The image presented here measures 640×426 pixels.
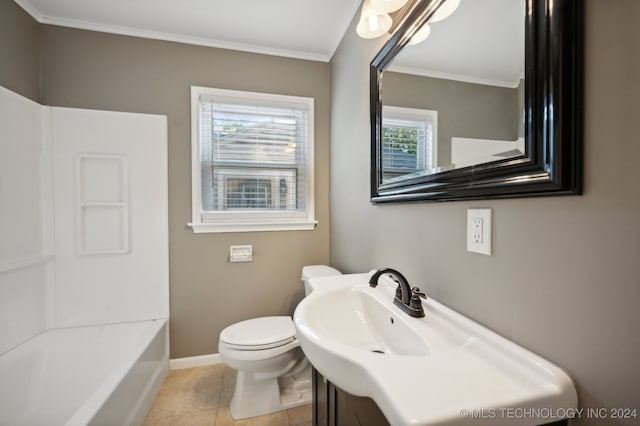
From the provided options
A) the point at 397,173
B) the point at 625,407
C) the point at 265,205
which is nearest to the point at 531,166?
the point at 625,407

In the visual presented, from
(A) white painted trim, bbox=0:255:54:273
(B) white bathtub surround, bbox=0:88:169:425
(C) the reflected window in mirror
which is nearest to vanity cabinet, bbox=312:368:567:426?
(C) the reflected window in mirror

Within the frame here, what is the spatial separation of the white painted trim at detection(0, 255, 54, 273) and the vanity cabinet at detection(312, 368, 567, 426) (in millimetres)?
1752

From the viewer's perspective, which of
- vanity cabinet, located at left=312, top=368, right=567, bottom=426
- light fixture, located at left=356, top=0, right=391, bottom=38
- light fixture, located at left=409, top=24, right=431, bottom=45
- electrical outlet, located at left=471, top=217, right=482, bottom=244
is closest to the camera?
vanity cabinet, located at left=312, top=368, right=567, bottom=426

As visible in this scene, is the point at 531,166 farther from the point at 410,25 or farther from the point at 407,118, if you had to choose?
the point at 410,25

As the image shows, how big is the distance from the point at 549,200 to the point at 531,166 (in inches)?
3.3

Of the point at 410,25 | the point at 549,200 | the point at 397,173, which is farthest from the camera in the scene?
the point at 397,173

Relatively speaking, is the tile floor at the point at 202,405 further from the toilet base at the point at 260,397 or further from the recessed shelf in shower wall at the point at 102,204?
the recessed shelf in shower wall at the point at 102,204

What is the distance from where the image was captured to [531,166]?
1.95ft

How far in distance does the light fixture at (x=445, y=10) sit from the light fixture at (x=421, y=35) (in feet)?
0.11

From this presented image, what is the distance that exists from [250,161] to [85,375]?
5.37 feet

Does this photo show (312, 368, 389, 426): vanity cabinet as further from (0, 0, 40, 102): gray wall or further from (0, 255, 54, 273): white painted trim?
(0, 0, 40, 102): gray wall

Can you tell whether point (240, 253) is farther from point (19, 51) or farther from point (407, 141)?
point (19, 51)

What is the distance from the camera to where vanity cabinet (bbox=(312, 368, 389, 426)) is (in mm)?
638

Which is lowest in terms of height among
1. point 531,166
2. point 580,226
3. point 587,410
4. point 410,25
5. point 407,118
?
point 587,410
